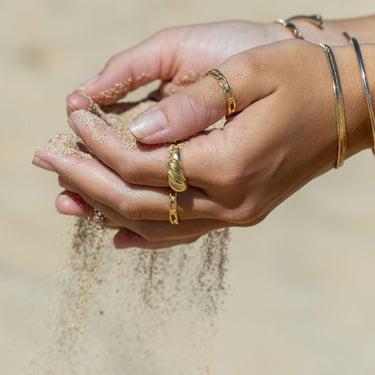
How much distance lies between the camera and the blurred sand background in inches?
77.4

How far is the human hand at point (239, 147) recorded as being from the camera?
3.73 ft

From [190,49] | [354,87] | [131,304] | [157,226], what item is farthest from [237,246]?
[354,87]

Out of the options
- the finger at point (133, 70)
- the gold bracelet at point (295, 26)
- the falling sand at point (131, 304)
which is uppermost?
the gold bracelet at point (295, 26)

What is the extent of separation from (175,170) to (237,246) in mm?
1174

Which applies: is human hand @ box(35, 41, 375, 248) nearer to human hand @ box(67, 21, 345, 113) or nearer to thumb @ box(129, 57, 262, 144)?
thumb @ box(129, 57, 262, 144)

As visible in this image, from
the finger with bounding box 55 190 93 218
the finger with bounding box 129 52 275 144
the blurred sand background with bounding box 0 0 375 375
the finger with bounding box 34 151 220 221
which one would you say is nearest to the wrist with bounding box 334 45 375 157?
the finger with bounding box 129 52 275 144

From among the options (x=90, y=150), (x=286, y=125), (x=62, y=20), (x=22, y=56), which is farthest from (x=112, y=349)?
(x=62, y=20)

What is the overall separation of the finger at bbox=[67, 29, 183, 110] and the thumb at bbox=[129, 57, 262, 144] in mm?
388

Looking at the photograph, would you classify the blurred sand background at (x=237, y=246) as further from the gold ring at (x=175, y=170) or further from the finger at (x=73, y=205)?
the gold ring at (x=175, y=170)

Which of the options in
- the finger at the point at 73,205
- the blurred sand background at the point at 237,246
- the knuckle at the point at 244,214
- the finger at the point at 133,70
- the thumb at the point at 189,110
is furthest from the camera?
the blurred sand background at the point at 237,246

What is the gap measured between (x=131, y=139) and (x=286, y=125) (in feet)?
0.82

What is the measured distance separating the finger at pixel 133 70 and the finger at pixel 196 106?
1.27 feet

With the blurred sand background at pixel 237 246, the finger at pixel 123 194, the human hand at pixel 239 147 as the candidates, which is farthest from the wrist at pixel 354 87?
the blurred sand background at pixel 237 246

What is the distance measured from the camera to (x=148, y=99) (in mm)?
1632
